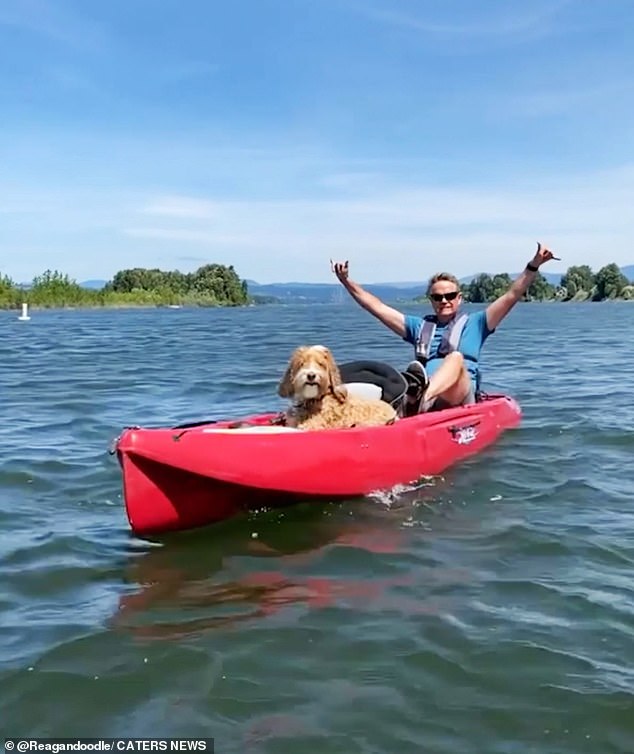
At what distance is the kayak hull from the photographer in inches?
223

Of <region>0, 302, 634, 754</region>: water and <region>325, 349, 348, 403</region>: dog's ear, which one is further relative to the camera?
<region>325, 349, 348, 403</region>: dog's ear

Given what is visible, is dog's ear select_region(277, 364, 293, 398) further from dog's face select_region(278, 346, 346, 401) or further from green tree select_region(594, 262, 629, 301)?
green tree select_region(594, 262, 629, 301)

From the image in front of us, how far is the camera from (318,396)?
263 inches

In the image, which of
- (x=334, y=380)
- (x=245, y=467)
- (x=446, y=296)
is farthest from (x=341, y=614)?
(x=446, y=296)

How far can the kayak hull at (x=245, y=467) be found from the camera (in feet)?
18.6

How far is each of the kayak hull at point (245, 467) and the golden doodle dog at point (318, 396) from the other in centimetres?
21

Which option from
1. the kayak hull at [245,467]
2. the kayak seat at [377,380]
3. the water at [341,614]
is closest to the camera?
the water at [341,614]

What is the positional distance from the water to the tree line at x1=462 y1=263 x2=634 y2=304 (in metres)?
141

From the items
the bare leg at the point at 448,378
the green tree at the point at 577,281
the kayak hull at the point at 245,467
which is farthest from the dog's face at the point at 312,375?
the green tree at the point at 577,281

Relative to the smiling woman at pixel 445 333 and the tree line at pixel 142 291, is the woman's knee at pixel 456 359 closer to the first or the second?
the smiling woman at pixel 445 333

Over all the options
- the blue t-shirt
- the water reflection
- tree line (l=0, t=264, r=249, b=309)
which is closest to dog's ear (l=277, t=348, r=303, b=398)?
the water reflection

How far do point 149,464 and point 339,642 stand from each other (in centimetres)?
200

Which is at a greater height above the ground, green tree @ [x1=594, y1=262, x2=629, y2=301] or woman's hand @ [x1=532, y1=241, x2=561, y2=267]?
green tree @ [x1=594, y1=262, x2=629, y2=301]

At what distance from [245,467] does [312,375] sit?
3.35 feet
